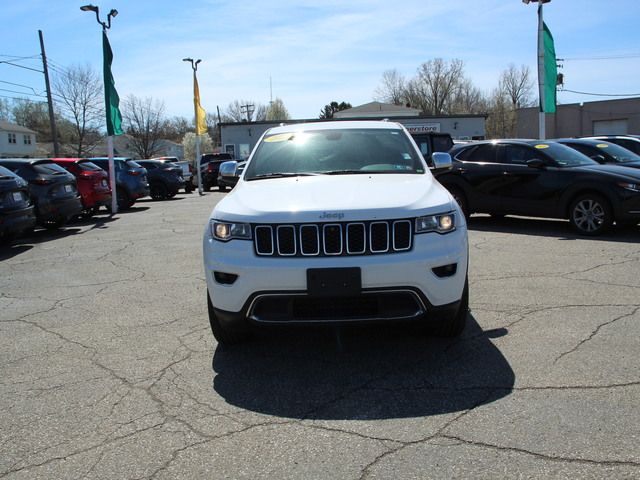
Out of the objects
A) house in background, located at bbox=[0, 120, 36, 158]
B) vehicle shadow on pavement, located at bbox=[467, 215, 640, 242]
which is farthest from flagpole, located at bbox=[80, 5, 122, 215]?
house in background, located at bbox=[0, 120, 36, 158]

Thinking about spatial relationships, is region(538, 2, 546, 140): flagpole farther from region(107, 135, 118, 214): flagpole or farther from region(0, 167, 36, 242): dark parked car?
region(0, 167, 36, 242): dark parked car

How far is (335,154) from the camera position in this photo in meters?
5.15

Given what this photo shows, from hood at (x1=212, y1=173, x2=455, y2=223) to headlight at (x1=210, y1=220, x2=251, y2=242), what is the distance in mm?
45

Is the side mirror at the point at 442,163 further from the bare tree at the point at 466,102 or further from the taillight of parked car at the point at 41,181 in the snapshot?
the bare tree at the point at 466,102

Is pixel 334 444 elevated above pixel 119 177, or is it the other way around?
pixel 119 177

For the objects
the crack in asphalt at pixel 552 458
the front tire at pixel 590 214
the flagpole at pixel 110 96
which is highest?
the flagpole at pixel 110 96

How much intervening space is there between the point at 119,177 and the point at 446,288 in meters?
16.0

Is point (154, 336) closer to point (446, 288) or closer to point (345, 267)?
point (345, 267)

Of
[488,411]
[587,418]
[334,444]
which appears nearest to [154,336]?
[334,444]

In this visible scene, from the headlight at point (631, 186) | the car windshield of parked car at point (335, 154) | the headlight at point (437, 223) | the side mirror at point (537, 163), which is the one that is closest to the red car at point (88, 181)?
the car windshield of parked car at point (335, 154)

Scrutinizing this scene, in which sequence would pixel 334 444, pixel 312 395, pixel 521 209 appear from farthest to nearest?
pixel 521 209, pixel 312 395, pixel 334 444

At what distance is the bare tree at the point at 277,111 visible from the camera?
316 ft

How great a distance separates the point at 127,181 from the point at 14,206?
8.50 meters

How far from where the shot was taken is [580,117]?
5012 cm
